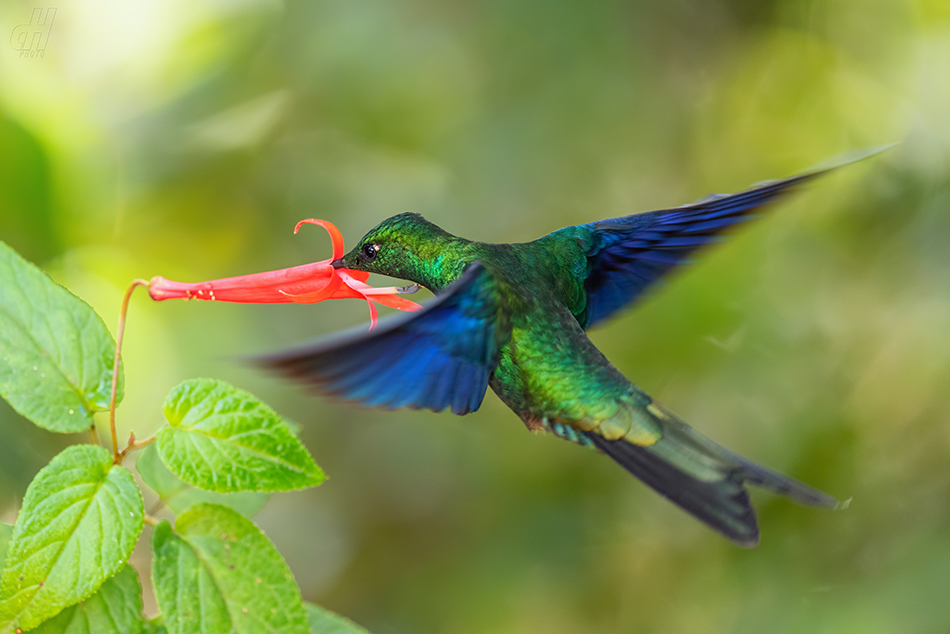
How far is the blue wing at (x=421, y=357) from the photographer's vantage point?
1.74 feet

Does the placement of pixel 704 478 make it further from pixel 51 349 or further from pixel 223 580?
pixel 51 349

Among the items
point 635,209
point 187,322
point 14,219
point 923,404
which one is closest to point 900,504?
point 923,404

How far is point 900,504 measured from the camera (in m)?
1.83

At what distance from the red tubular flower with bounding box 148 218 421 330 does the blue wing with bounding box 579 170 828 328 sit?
339mm

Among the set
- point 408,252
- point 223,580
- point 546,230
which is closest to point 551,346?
point 408,252

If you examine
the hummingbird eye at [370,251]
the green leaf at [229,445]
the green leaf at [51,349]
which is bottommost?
the green leaf at [229,445]

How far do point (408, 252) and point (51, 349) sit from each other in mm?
383

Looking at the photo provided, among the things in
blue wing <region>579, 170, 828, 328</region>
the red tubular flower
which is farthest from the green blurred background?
the red tubular flower

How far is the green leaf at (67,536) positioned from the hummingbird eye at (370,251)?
35 centimetres

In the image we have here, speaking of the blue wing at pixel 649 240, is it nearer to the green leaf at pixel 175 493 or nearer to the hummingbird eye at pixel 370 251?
the hummingbird eye at pixel 370 251

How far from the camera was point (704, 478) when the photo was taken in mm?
755

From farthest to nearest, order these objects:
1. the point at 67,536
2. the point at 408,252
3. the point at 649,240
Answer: the point at 649,240 → the point at 408,252 → the point at 67,536

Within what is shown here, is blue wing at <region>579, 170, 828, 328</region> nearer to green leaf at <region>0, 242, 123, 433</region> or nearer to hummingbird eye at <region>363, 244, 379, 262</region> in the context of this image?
hummingbird eye at <region>363, 244, 379, 262</region>

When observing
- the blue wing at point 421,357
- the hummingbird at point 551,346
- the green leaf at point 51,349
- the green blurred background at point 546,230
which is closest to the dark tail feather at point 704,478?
the hummingbird at point 551,346
